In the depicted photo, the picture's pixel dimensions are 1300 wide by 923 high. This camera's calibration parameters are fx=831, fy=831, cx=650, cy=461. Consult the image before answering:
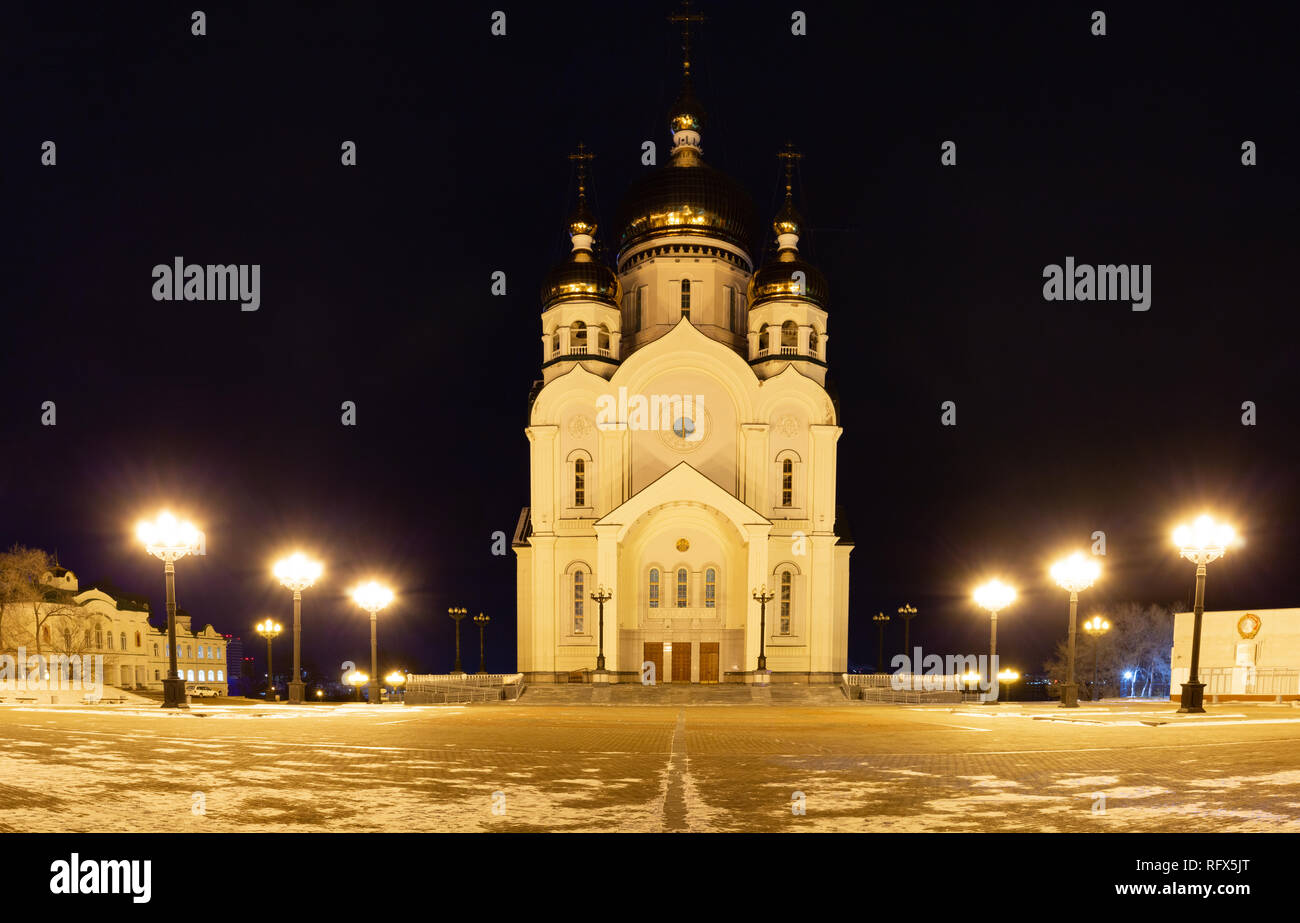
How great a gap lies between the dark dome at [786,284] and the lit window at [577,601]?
1728cm

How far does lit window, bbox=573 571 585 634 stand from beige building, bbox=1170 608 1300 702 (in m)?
24.2

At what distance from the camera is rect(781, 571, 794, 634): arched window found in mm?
39125

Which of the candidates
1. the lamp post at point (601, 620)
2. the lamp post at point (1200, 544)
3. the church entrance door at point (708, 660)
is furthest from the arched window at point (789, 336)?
the lamp post at point (1200, 544)

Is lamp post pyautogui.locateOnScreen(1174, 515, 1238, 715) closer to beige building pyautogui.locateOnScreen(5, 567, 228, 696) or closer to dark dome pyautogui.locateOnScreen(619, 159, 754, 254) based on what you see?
dark dome pyautogui.locateOnScreen(619, 159, 754, 254)

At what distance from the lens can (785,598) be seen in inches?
1554

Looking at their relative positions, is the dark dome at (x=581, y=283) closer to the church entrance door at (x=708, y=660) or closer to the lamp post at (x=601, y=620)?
the lamp post at (x=601, y=620)

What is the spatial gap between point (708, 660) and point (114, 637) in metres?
57.3

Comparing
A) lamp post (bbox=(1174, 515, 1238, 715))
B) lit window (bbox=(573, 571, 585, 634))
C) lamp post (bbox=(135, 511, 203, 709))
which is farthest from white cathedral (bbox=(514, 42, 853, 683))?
lamp post (bbox=(135, 511, 203, 709))

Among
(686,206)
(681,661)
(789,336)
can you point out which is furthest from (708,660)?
(686,206)

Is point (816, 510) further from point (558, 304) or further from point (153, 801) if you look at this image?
point (153, 801)
